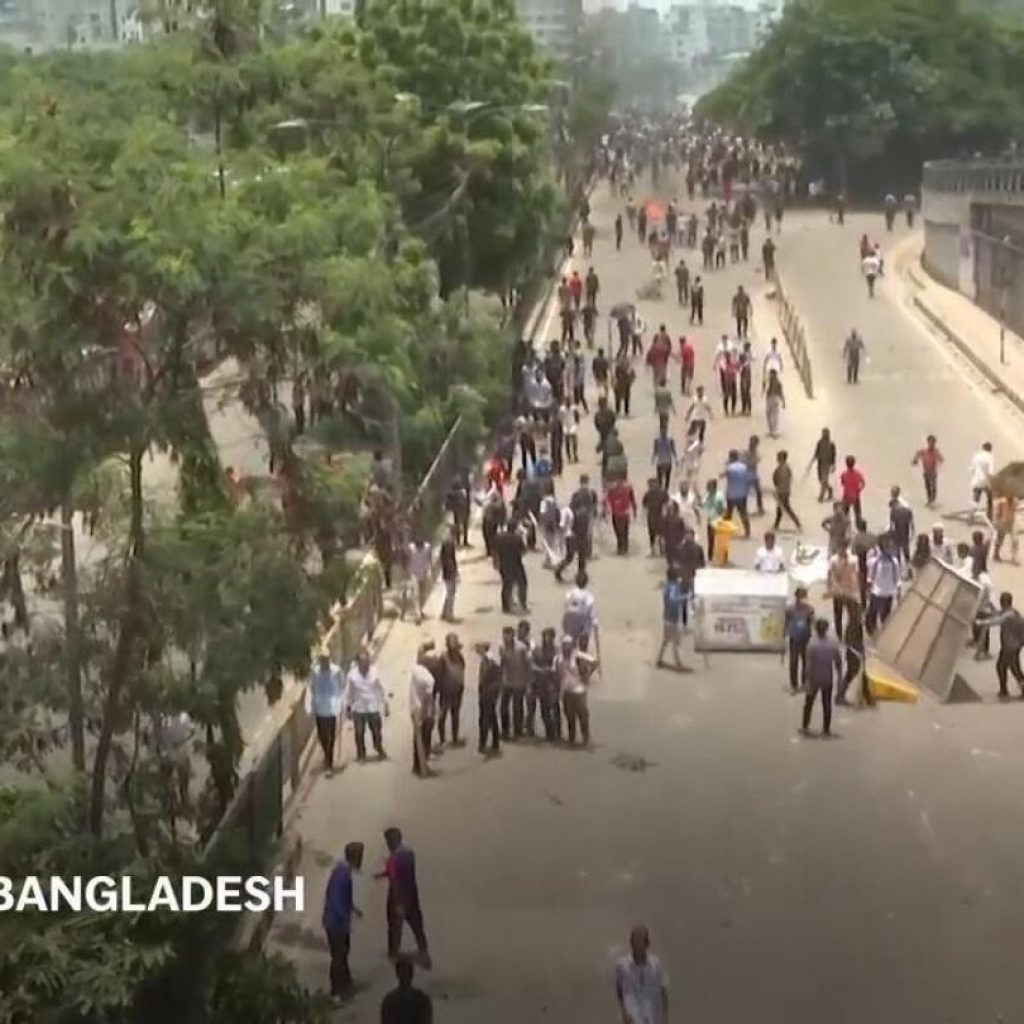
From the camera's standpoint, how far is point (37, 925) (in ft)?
33.0

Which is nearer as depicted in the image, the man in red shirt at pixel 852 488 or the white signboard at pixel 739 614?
the white signboard at pixel 739 614

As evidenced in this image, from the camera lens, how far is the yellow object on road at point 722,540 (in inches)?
901

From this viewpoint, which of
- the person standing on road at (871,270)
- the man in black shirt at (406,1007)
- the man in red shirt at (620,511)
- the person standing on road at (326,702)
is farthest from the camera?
the person standing on road at (871,270)

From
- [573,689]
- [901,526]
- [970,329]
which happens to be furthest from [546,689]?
[970,329]

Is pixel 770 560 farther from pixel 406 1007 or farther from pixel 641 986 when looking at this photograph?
pixel 406 1007

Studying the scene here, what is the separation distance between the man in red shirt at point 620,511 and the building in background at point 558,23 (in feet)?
77.3

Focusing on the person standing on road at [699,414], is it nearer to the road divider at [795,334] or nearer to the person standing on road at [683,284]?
the road divider at [795,334]

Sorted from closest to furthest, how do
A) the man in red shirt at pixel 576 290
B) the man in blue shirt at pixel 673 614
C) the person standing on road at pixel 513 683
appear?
1. the person standing on road at pixel 513 683
2. the man in blue shirt at pixel 673 614
3. the man in red shirt at pixel 576 290

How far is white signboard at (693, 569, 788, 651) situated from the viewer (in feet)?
66.1

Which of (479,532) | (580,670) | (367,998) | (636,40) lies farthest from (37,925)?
(636,40)

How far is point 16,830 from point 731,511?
14.7m

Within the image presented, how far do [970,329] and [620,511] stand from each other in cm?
1805

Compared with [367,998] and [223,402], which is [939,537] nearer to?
[367,998]

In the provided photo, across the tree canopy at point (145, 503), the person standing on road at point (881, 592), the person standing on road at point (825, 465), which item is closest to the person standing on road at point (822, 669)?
the person standing on road at point (881, 592)
